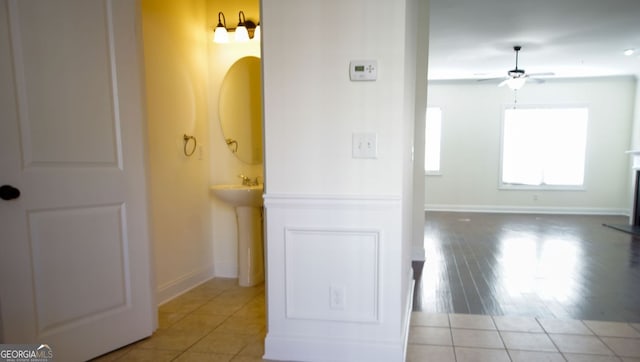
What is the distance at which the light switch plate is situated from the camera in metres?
1.86

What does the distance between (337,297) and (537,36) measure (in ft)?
14.9

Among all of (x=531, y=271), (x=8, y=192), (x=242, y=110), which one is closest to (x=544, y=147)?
(x=531, y=271)

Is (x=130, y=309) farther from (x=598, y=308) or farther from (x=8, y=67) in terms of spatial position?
(x=598, y=308)

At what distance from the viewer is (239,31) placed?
10.2 feet

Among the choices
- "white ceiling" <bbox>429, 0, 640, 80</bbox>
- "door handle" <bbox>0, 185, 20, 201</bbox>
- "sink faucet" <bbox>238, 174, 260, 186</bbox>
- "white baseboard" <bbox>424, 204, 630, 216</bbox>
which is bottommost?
"white baseboard" <bbox>424, 204, 630, 216</bbox>

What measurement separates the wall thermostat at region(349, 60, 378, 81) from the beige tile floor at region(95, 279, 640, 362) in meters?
1.49

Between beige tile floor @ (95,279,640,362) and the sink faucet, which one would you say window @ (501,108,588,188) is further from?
the sink faucet

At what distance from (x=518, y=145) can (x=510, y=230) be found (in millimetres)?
2500

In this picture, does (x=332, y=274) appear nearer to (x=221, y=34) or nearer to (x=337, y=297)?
(x=337, y=297)

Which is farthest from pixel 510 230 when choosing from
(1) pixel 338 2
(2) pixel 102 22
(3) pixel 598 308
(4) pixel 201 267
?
(2) pixel 102 22

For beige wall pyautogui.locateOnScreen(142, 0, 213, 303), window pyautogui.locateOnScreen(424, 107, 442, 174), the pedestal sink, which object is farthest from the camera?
window pyautogui.locateOnScreen(424, 107, 442, 174)

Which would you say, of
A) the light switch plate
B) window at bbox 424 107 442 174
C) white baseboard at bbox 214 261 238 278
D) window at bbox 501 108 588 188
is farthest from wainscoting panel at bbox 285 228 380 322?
window at bbox 501 108 588 188

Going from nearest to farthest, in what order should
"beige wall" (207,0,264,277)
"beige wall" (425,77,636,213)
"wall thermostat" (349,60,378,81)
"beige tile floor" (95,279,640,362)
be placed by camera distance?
"wall thermostat" (349,60,378,81) < "beige tile floor" (95,279,640,362) < "beige wall" (207,0,264,277) < "beige wall" (425,77,636,213)

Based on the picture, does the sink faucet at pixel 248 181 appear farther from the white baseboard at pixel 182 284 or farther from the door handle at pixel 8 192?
the door handle at pixel 8 192
